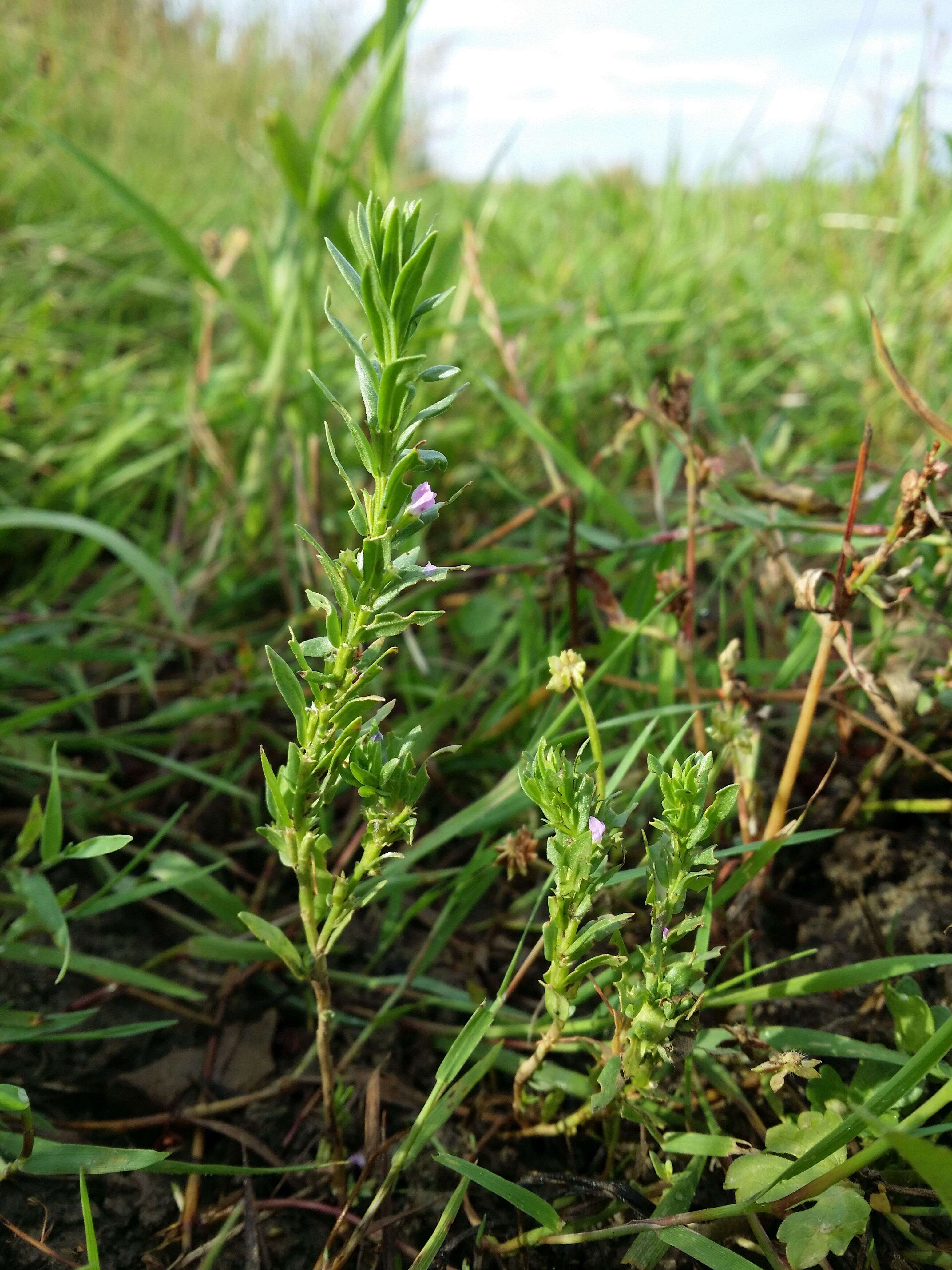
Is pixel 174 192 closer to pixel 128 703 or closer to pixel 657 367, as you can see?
pixel 657 367

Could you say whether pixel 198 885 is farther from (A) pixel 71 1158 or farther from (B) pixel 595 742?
(B) pixel 595 742

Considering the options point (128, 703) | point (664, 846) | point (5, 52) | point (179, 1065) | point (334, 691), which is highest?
point (5, 52)

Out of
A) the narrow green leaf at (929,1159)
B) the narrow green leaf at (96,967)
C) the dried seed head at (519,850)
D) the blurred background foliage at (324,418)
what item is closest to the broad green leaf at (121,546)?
the blurred background foliage at (324,418)

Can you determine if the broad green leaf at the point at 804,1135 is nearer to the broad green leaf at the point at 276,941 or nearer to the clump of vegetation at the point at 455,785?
the clump of vegetation at the point at 455,785

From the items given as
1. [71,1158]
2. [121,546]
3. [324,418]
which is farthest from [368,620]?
[324,418]

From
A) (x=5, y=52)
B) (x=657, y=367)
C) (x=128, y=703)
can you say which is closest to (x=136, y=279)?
(x=5, y=52)
